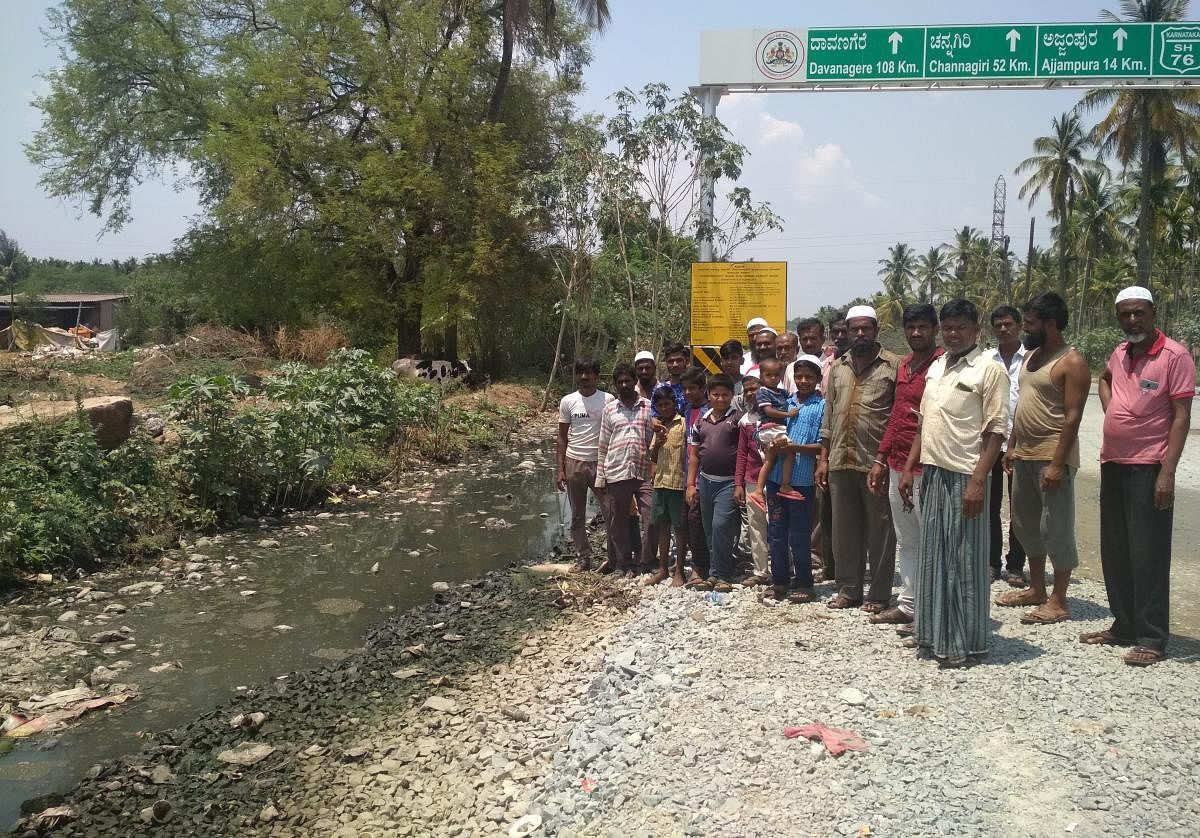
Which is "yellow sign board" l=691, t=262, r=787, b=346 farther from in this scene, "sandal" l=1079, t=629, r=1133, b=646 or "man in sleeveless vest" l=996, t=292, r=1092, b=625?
"sandal" l=1079, t=629, r=1133, b=646

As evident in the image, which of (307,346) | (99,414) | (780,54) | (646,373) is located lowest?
(99,414)

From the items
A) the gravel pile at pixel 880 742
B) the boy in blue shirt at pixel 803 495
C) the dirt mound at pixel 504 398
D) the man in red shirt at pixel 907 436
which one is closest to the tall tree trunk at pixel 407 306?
the dirt mound at pixel 504 398

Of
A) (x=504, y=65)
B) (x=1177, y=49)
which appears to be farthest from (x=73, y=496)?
(x=504, y=65)

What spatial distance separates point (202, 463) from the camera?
29.3ft

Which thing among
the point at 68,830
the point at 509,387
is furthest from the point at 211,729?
the point at 509,387

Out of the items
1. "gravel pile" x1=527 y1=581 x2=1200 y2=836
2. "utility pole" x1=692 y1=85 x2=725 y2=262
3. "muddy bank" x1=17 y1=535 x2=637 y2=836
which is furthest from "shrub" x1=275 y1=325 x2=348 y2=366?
"gravel pile" x1=527 y1=581 x2=1200 y2=836

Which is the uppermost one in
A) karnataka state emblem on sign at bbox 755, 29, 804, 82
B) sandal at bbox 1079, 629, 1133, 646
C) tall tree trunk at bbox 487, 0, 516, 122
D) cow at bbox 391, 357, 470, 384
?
tall tree trunk at bbox 487, 0, 516, 122

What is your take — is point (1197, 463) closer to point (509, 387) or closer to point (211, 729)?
point (211, 729)

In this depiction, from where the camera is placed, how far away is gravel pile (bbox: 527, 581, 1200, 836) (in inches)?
129

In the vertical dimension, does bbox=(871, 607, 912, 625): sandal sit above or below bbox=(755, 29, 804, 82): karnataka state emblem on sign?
below

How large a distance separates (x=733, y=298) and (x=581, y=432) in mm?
3375

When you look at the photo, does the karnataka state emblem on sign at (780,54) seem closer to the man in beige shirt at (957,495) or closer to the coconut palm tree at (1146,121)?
the man in beige shirt at (957,495)

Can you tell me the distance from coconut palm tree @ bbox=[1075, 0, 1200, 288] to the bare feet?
26.4 m

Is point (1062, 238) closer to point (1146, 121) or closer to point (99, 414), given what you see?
point (1146, 121)
